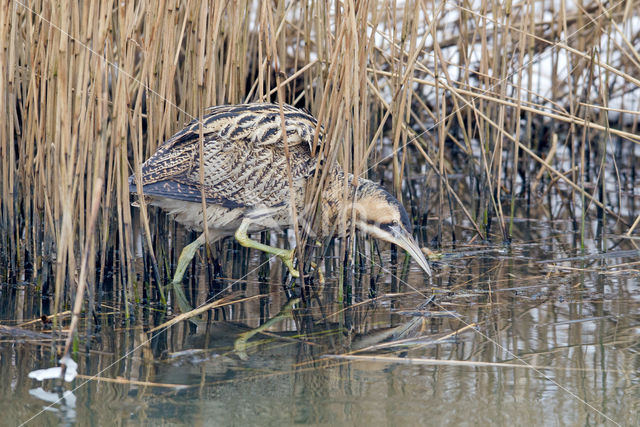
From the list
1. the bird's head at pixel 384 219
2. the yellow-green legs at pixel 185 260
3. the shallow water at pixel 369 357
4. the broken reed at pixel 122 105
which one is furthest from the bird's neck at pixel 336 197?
the yellow-green legs at pixel 185 260

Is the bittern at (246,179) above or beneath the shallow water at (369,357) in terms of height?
above

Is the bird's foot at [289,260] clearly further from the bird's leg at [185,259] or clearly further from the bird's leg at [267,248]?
the bird's leg at [185,259]

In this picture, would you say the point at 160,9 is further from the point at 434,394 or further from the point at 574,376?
the point at 574,376

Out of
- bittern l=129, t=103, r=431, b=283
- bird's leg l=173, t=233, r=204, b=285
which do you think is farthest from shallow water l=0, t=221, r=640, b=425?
bittern l=129, t=103, r=431, b=283

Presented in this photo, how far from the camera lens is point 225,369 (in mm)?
2883

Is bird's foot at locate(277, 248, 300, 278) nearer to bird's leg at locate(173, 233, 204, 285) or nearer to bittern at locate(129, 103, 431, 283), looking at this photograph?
bittern at locate(129, 103, 431, 283)

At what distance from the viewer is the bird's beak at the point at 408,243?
4.00m

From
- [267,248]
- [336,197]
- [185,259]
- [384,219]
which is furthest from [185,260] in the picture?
[384,219]

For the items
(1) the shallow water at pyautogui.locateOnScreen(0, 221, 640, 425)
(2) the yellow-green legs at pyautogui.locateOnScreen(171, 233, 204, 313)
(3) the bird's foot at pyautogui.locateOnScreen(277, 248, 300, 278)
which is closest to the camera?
(1) the shallow water at pyautogui.locateOnScreen(0, 221, 640, 425)

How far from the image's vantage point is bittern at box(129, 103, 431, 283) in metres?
3.87

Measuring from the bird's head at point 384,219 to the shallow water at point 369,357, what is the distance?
17 centimetres

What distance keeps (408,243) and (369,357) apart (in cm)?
119

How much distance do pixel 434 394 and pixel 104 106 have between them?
1.43 metres

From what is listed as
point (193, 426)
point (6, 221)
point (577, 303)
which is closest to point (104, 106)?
point (193, 426)
